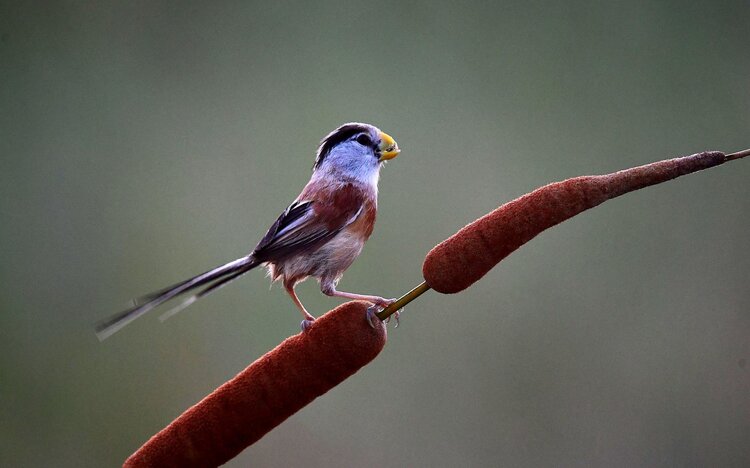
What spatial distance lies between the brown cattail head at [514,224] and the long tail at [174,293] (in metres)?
0.31

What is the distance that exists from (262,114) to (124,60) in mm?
538

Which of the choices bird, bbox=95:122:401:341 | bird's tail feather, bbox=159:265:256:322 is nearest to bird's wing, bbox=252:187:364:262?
bird, bbox=95:122:401:341

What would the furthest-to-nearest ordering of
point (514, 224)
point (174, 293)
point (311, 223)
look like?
point (311, 223) → point (174, 293) → point (514, 224)

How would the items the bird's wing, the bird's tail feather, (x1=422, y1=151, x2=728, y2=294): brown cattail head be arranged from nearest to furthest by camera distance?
(x1=422, y1=151, x2=728, y2=294): brown cattail head
the bird's tail feather
the bird's wing

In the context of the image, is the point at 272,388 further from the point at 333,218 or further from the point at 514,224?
the point at 333,218

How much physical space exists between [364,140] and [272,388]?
0.54m

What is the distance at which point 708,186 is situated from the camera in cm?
240

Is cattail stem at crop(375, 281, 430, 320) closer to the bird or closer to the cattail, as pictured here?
the cattail

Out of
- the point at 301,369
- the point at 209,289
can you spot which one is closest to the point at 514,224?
the point at 301,369

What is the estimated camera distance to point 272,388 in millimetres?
760

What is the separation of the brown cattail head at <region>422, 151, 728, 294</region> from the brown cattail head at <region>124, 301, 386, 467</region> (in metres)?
0.10

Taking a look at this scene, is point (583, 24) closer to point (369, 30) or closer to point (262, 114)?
point (369, 30)

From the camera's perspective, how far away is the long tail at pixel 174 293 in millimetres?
772

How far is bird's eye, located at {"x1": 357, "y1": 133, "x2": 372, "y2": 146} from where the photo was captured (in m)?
1.18
